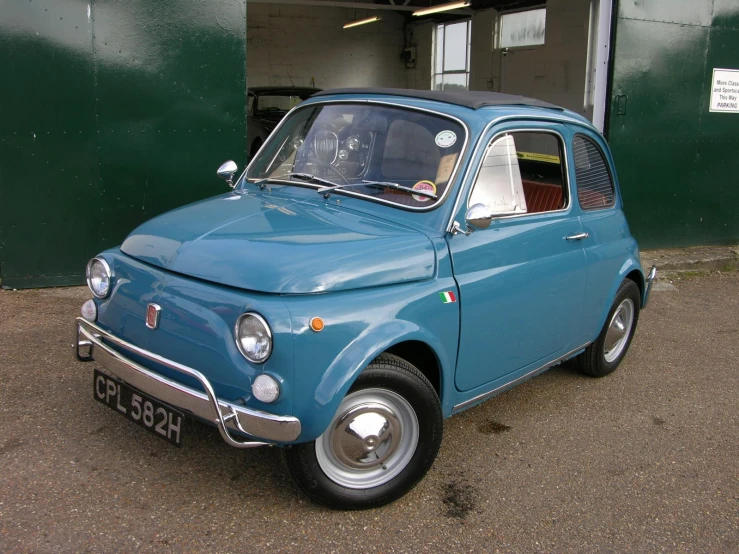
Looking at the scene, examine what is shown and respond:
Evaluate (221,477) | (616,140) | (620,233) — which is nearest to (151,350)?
(221,477)

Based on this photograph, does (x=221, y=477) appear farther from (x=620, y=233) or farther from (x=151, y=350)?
(x=620, y=233)

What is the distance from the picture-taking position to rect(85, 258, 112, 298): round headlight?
3285 mm

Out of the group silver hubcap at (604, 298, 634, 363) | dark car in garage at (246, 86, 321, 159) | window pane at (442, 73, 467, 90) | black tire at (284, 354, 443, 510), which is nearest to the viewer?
black tire at (284, 354, 443, 510)

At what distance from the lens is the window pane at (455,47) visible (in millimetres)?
14914

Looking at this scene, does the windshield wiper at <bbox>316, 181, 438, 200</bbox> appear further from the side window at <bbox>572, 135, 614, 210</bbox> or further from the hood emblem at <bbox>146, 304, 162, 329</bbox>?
the side window at <bbox>572, 135, 614, 210</bbox>

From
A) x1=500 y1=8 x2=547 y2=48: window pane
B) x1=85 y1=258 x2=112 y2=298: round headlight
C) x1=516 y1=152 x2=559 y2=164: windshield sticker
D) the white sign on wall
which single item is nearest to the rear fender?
x1=516 y1=152 x2=559 y2=164: windshield sticker

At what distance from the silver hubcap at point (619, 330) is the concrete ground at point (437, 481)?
0.93 feet

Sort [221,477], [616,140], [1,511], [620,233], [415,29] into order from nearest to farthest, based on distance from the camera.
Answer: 1. [1,511]
2. [221,477]
3. [620,233]
4. [616,140]
5. [415,29]

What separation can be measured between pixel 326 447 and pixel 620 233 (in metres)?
2.68

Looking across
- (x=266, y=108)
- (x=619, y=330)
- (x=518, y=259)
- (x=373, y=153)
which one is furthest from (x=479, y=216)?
(x=266, y=108)

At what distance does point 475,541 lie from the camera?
297 centimetres

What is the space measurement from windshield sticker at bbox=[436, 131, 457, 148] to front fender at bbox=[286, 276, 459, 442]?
834mm

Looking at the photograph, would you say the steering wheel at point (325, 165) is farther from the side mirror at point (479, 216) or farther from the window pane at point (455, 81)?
the window pane at point (455, 81)

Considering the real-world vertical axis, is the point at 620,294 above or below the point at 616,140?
below
